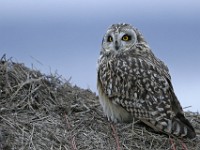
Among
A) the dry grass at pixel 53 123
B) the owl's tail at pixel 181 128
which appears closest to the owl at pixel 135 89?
the owl's tail at pixel 181 128

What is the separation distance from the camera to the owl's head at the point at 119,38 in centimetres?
798

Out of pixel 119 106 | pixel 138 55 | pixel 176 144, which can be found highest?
pixel 138 55

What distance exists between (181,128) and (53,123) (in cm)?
141

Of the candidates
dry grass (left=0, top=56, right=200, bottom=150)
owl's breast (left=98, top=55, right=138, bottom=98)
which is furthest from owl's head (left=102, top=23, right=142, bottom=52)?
dry grass (left=0, top=56, right=200, bottom=150)

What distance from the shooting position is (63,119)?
289 inches

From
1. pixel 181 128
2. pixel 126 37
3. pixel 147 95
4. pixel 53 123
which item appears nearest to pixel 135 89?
pixel 147 95

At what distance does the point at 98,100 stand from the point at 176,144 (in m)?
1.63

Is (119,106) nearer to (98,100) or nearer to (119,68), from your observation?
(119,68)

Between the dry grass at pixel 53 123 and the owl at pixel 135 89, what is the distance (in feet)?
0.48

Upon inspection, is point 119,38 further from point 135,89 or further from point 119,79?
point 135,89

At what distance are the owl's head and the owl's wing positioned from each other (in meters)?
0.30

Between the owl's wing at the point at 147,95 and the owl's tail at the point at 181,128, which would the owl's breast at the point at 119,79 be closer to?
the owl's wing at the point at 147,95

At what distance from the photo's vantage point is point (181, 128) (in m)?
7.28

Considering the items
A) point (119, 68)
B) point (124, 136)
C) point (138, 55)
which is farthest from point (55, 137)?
point (138, 55)
